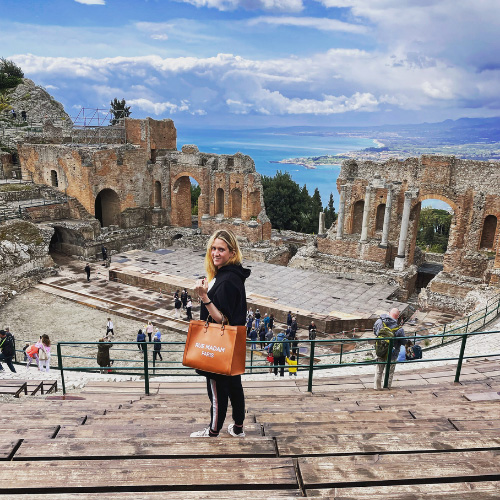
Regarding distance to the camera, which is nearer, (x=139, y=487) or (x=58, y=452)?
(x=139, y=487)

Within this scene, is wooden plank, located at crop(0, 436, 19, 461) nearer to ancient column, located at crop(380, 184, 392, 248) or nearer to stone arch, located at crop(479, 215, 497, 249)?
ancient column, located at crop(380, 184, 392, 248)

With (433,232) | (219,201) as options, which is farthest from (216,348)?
(433,232)

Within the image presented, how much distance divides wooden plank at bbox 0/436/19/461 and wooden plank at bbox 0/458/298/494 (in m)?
0.22

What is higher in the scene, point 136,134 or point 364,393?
point 136,134

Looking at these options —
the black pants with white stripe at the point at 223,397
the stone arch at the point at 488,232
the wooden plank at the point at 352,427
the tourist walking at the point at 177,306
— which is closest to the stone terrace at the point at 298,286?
A: the tourist walking at the point at 177,306

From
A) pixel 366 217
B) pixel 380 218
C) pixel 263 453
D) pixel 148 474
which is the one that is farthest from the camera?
pixel 380 218

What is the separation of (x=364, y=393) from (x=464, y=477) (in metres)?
2.90

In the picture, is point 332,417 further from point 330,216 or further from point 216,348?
point 330,216

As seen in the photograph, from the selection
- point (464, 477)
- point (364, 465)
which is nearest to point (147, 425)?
point (364, 465)

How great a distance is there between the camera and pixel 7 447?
148 inches

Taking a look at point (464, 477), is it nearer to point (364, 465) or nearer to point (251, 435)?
point (364, 465)

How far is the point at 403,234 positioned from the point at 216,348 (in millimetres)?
18316

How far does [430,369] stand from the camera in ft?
24.5

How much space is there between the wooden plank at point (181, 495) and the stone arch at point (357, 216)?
68.0 feet
